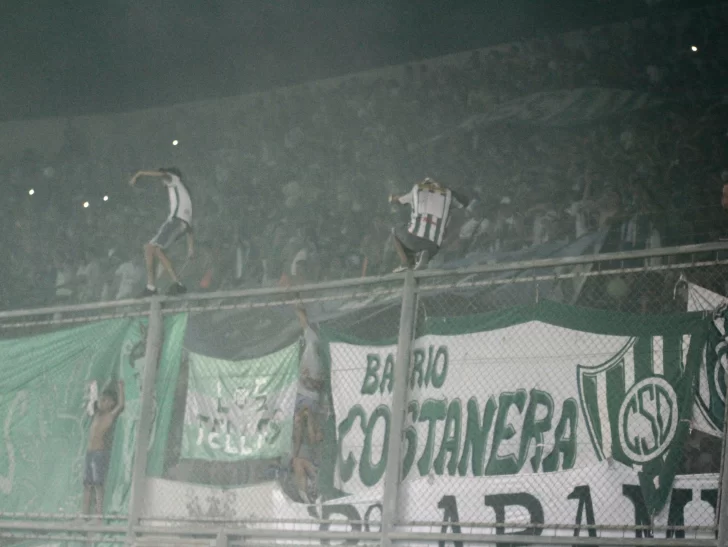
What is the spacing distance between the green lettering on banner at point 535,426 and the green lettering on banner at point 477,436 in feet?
0.72

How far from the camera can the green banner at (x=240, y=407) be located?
24.3ft

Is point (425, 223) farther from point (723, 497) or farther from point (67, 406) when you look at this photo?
point (723, 497)

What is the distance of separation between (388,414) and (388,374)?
10.1 inches

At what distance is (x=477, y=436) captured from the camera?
6531mm

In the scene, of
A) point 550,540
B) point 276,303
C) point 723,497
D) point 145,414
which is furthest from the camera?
point 145,414

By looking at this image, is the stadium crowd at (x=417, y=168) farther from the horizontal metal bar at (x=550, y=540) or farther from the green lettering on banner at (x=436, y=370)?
the horizontal metal bar at (x=550, y=540)

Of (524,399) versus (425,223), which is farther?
(425,223)

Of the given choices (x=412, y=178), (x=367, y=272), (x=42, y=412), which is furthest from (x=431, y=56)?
(x=42, y=412)

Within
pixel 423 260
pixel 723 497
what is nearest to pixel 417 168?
pixel 423 260

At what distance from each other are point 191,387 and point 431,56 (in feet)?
30.7

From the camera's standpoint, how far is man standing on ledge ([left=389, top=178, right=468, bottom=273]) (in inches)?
338

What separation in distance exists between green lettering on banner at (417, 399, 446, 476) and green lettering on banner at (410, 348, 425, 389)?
15 centimetres

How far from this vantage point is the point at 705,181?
11984mm

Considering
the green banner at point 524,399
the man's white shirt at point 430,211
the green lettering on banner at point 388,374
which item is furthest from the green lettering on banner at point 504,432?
the man's white shirt at point 430,211
